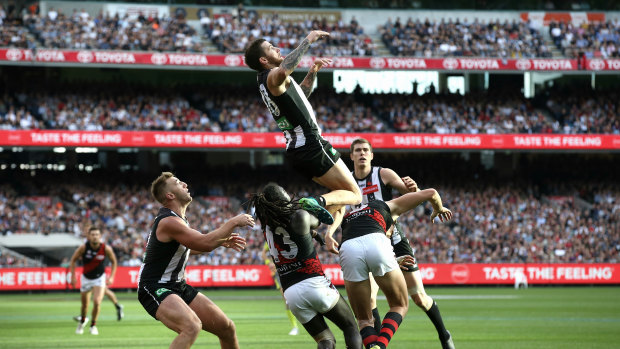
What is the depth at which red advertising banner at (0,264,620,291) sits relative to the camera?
37000 millimetres

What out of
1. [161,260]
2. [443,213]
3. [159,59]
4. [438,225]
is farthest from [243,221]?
[159,59]

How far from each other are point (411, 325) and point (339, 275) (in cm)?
1858

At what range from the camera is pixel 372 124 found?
46.0 meters

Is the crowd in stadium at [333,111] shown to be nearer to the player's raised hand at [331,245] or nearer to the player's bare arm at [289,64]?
the player's bare arm at [289,64]

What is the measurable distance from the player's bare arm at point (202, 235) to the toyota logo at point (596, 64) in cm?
4110

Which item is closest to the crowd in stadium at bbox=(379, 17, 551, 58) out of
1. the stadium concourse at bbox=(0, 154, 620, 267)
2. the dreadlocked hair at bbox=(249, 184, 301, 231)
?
the stadium concourse at bbox=(0, 154, 620, 267)

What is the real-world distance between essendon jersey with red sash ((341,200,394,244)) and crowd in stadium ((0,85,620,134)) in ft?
112

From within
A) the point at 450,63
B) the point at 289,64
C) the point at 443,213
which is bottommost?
the point at 450,63

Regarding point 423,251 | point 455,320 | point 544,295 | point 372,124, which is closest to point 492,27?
point 372,124

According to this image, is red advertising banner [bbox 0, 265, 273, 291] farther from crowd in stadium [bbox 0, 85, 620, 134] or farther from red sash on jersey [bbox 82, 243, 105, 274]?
red sash on jersey [bbox 82, 243, 105, 274]

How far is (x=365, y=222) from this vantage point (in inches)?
394

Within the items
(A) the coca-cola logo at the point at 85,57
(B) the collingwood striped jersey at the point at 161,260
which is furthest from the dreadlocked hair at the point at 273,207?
(A) the coca-cola logo at the point at 85,57

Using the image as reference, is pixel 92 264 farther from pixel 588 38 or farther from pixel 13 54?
pixel 588 38

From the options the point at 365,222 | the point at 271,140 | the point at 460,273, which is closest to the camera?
the point at 365,222
